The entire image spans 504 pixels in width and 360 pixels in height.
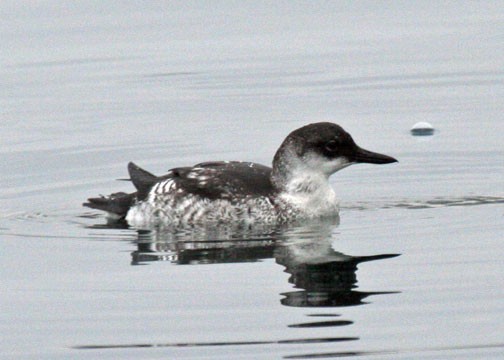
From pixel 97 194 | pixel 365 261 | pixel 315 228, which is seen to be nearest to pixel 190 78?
pixel 97 194

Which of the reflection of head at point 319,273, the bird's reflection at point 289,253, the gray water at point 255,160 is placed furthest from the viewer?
the bird's reflection at point 289,253

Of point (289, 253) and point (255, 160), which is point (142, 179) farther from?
point (289, 253)

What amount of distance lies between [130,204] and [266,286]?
11.3ft

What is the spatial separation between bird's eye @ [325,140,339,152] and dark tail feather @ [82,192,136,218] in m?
1.86

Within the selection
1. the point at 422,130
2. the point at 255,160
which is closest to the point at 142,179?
the point at 255,160

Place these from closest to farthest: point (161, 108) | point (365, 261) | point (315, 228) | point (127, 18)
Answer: point (365, 261) < point (315, 228) < point (161, 108) < point (127, 18)

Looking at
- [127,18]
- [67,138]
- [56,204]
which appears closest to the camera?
[56,204]

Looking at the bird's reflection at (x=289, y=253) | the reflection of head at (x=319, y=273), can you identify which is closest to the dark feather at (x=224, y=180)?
the bird's reflection at (x=289, y=253)

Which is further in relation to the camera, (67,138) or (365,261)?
(67,138)

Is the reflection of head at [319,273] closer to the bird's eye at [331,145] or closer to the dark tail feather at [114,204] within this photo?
the bird's eye at [331,145]

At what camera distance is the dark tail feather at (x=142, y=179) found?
15.2 metres

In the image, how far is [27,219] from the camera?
14.9m

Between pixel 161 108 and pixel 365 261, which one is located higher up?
pixel 161 108

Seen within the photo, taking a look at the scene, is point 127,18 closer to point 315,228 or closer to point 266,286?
point 315,228
